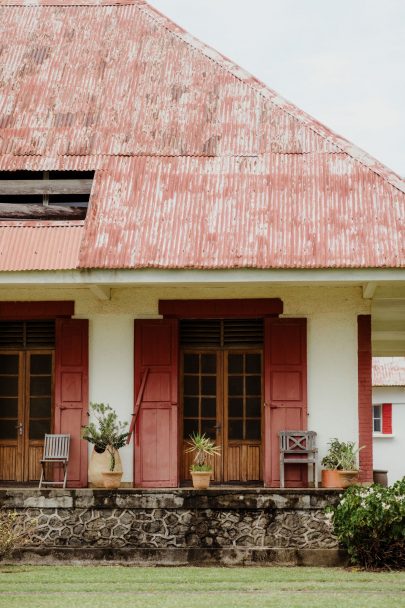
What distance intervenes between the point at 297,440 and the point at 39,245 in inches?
158

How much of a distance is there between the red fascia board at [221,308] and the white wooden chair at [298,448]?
→ 5.06 feet

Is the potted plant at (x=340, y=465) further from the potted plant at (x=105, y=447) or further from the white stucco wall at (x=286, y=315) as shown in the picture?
the potted plant at (x=105, y=447)

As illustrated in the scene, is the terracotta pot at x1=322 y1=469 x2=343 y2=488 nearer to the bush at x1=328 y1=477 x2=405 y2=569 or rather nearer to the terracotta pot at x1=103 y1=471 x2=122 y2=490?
the bush at x1=328 y1=477 x2=405 y2=569

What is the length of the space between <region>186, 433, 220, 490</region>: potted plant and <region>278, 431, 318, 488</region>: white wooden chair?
0.82m

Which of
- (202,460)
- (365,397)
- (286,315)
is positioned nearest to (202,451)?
(202,460)

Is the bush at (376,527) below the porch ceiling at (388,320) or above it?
below

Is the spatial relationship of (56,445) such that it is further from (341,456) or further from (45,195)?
(341,456)

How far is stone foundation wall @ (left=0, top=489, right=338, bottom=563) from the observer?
12.4 meters

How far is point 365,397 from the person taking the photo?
13.3 meters

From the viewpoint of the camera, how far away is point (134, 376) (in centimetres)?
1352

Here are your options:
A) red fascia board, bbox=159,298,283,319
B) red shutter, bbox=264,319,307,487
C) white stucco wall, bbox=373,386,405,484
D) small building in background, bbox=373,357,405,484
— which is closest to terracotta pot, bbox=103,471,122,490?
red shutter, bbox=264,319,307,487

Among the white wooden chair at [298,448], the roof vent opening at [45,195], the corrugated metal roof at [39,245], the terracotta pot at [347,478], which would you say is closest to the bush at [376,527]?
the terracotta pot at [347,478]

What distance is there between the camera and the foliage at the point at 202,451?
12820 mm

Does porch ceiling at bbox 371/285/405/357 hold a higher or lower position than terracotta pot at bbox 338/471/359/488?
higher
